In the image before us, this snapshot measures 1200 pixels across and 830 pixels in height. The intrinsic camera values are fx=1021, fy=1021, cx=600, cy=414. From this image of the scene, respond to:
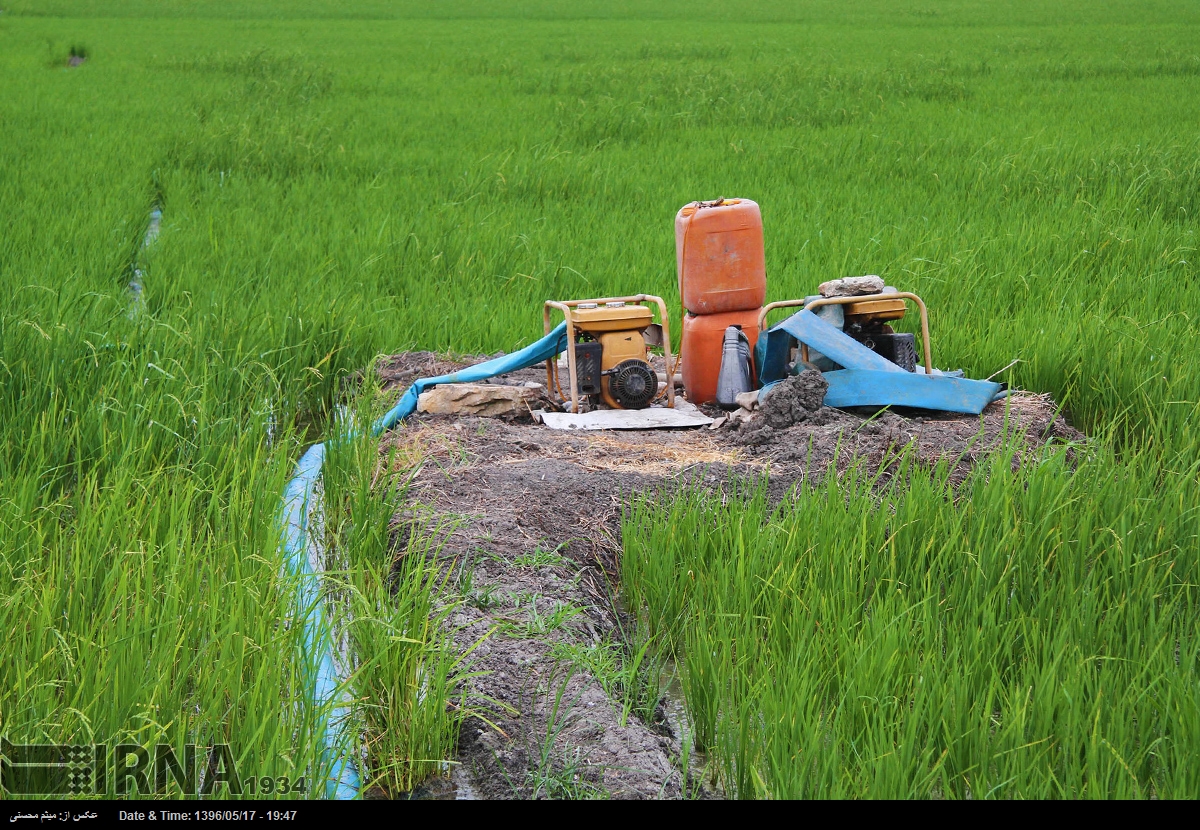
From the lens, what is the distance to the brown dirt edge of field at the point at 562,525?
5.87 feet

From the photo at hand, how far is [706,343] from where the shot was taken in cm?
355

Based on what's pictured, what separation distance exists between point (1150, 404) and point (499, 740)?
2508 mm

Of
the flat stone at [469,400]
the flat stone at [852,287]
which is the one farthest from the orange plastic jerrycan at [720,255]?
the flat stone at [469,400]

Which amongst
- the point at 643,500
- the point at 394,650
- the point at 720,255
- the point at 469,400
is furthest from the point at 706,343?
the point at 394,650

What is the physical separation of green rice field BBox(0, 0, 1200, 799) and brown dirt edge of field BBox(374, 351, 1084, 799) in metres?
0.09

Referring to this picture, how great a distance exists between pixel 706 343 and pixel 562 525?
46.0 inches

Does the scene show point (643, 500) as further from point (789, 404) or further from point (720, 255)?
point (720, 255)

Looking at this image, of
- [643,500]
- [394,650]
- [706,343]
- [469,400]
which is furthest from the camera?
[706,343]

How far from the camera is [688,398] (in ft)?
A: 12.0

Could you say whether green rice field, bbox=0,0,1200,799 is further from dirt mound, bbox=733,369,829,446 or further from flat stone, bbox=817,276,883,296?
Answer: flat stone, bbox=817,276,883,296

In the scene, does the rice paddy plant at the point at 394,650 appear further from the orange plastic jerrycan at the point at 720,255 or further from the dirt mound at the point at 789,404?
the orange plastic jerrycan at the point at 720,255

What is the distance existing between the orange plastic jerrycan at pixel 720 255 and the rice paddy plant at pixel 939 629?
0.98 metres

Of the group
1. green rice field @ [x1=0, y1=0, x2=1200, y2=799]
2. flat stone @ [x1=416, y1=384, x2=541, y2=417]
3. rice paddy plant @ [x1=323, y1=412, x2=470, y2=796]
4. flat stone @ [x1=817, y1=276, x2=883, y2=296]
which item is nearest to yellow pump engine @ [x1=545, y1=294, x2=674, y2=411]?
flat stone @ [x1=416, y1=384, x2=541, y2=417]

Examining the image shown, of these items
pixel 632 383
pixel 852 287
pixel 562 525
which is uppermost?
pixel 852 287
